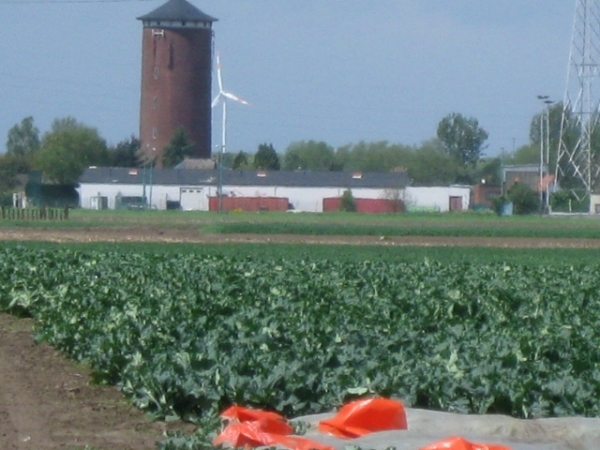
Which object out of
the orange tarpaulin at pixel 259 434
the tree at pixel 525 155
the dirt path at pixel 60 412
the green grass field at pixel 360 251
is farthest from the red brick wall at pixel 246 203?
the orange tarpaulin at pixel 259 434

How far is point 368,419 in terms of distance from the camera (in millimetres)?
8906

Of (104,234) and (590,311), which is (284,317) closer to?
(590,311)

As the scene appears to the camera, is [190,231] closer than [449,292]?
No

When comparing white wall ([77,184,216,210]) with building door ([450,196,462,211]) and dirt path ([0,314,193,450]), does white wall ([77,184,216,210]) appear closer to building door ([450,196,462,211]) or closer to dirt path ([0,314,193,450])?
building door ([450,196,462,211])

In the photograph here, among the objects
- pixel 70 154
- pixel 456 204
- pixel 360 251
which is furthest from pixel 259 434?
pixel 70 154

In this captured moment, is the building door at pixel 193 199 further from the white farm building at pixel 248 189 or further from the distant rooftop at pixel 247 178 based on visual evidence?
the distant rooftop at pixel 247 178

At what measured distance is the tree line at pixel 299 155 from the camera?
12231 centimetres

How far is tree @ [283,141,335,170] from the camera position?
167 metres

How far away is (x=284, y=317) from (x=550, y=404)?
4638 mm

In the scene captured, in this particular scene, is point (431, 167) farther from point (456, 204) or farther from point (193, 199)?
point (193, 199)

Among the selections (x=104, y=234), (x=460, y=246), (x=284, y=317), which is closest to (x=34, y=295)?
(x=284, y=317)

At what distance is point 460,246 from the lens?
46094 millimetres

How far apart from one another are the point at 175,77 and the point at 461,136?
304 ft

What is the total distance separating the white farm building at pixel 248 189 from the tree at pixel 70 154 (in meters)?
14.3
